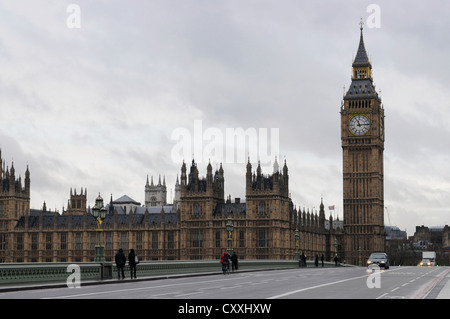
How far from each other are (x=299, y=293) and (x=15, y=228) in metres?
112

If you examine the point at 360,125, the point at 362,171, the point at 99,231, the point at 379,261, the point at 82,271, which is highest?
the point at 360,125

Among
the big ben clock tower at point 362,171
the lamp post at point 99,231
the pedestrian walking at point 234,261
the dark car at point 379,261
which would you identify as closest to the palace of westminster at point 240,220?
the big ben clock tower at point 362,171

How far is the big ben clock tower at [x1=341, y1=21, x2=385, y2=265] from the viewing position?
488 feet

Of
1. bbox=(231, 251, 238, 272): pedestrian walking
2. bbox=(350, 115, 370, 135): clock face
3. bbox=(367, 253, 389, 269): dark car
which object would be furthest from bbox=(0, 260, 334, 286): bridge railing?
bbox=(350, 115, 370, 135): clock face

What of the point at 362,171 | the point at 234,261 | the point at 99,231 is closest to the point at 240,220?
the point at 362,171

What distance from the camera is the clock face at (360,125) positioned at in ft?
497

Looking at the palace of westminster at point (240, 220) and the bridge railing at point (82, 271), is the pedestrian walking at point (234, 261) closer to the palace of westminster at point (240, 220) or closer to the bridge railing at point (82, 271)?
the bridge railing at point (82, 271)

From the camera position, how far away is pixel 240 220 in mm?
123688

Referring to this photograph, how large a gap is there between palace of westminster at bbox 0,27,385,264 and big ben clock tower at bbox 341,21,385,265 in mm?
183

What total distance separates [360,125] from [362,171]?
8513 mm

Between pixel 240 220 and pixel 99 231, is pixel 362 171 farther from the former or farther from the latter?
pixel 99 231
